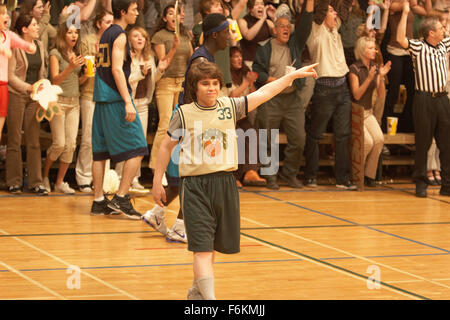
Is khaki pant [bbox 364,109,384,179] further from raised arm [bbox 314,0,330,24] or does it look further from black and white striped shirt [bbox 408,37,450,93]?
raised arm [bbox 314,0,330,24]

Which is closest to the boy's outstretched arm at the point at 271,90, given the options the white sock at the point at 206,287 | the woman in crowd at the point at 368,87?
the white sock at the point at 206,287

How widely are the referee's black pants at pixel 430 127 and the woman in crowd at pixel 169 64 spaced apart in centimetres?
293

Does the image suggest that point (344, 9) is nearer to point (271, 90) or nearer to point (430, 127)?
point (430, 127)

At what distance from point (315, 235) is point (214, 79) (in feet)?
9.90

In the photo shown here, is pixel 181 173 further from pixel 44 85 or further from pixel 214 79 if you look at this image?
pixel 44 85

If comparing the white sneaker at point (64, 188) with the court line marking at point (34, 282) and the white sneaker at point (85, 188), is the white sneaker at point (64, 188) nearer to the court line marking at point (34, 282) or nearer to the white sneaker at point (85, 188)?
the white sneaker at point (85, 188)

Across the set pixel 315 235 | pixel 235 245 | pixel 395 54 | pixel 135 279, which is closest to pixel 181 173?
pixel 235 245

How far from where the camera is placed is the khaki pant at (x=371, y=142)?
1089cm

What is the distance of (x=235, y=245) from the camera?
5086 mm

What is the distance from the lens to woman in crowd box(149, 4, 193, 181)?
10156 millimetres

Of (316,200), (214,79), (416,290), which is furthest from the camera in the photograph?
(316,200)

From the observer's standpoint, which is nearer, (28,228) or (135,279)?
(135,279)

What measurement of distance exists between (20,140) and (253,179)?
2972 millimetres

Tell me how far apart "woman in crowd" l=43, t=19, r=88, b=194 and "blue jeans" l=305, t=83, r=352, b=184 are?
9.82 ft
